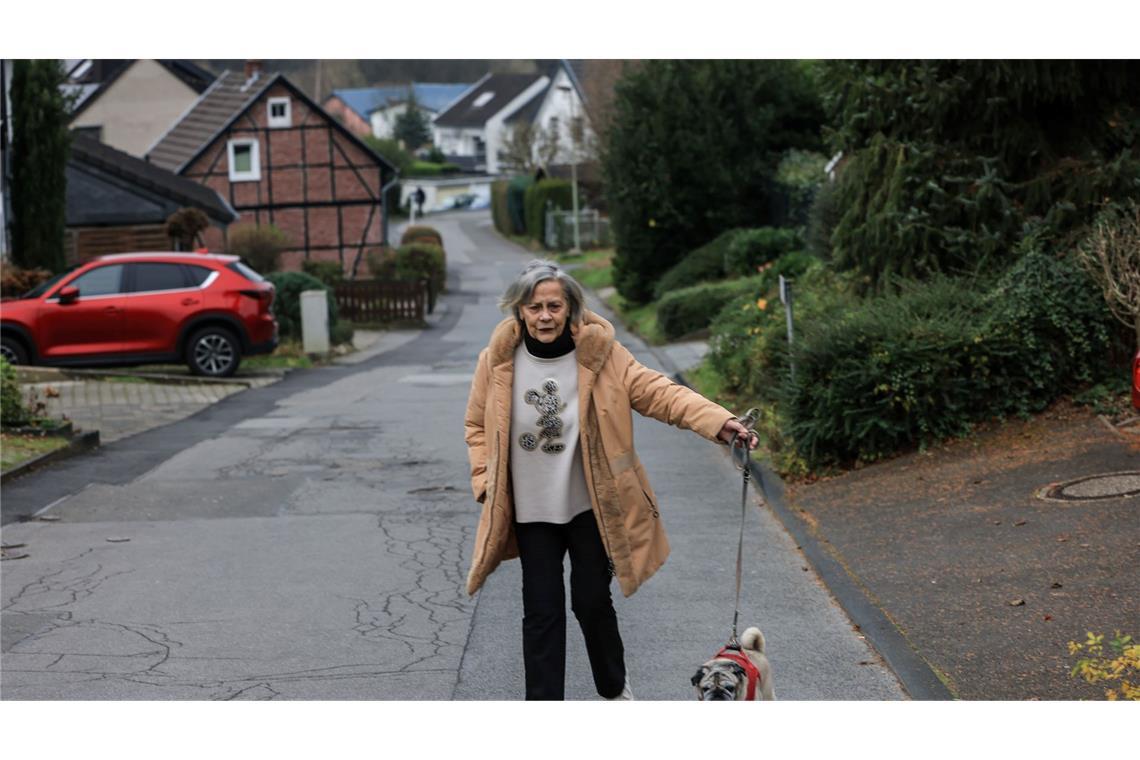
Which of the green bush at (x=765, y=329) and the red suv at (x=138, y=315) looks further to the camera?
the red suv at (x=138, y=315)

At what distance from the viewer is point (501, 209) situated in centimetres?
7862

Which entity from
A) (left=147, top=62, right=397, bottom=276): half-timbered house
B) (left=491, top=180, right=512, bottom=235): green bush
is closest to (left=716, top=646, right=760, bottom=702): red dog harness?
(left=147, top=62, right=397, bottom=276): half-timbered house

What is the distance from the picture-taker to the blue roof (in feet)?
416

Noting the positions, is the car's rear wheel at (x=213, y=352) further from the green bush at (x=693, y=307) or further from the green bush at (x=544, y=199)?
the green bush at (x=544, y=199)

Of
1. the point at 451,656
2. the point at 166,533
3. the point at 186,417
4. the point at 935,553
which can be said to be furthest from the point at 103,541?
the point at 186,417

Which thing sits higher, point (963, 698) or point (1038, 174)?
point (1038, 174)

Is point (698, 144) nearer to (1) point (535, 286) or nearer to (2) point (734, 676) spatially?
(1) point (535, 286)

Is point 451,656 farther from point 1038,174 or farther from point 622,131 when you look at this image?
point 622,131

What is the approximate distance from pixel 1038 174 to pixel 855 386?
3.48 metres

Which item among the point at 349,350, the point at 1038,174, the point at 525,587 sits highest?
the point at 1038,174

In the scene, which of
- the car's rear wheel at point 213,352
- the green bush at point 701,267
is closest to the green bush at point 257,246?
the green bush at point 701,267

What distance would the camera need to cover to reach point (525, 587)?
5.21 meters

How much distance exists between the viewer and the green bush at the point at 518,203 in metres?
73.5

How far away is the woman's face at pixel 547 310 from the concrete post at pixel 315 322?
70.8ft
